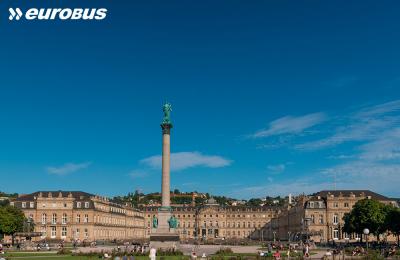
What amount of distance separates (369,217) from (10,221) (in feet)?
208

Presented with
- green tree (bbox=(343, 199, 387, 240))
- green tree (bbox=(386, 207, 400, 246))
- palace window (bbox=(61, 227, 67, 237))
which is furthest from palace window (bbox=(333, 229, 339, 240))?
palace window (bbox=(61, 227, 67, 237))

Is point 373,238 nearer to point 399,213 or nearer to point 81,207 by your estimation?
point 399,213

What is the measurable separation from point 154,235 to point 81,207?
2507 inches

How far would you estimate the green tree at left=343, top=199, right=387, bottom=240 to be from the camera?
9219 centimetres

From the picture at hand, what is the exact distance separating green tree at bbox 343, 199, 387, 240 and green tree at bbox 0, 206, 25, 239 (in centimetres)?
6095

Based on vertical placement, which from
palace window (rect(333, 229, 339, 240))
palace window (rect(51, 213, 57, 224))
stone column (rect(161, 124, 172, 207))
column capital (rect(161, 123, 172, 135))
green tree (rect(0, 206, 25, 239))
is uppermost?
column capital (rect(161, 123, 172, 135))

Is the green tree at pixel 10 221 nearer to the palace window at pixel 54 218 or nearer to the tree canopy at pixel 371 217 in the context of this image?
the palace window at pixel 54 218

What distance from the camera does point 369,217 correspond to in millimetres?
93062

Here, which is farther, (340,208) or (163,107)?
(340,208)

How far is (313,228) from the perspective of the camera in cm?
13312

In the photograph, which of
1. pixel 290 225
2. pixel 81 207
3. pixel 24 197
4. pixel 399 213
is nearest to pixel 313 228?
pixel 290 225

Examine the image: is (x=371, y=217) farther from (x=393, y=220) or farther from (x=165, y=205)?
(x=165, y=205)

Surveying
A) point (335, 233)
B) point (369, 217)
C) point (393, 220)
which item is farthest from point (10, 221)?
point (335, 233)

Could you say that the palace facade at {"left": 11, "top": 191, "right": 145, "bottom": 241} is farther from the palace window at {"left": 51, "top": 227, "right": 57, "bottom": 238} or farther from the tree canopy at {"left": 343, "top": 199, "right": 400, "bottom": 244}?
the tree canopy at {"left": 343, "top": 199, "right": 400, "bottom": 244}
